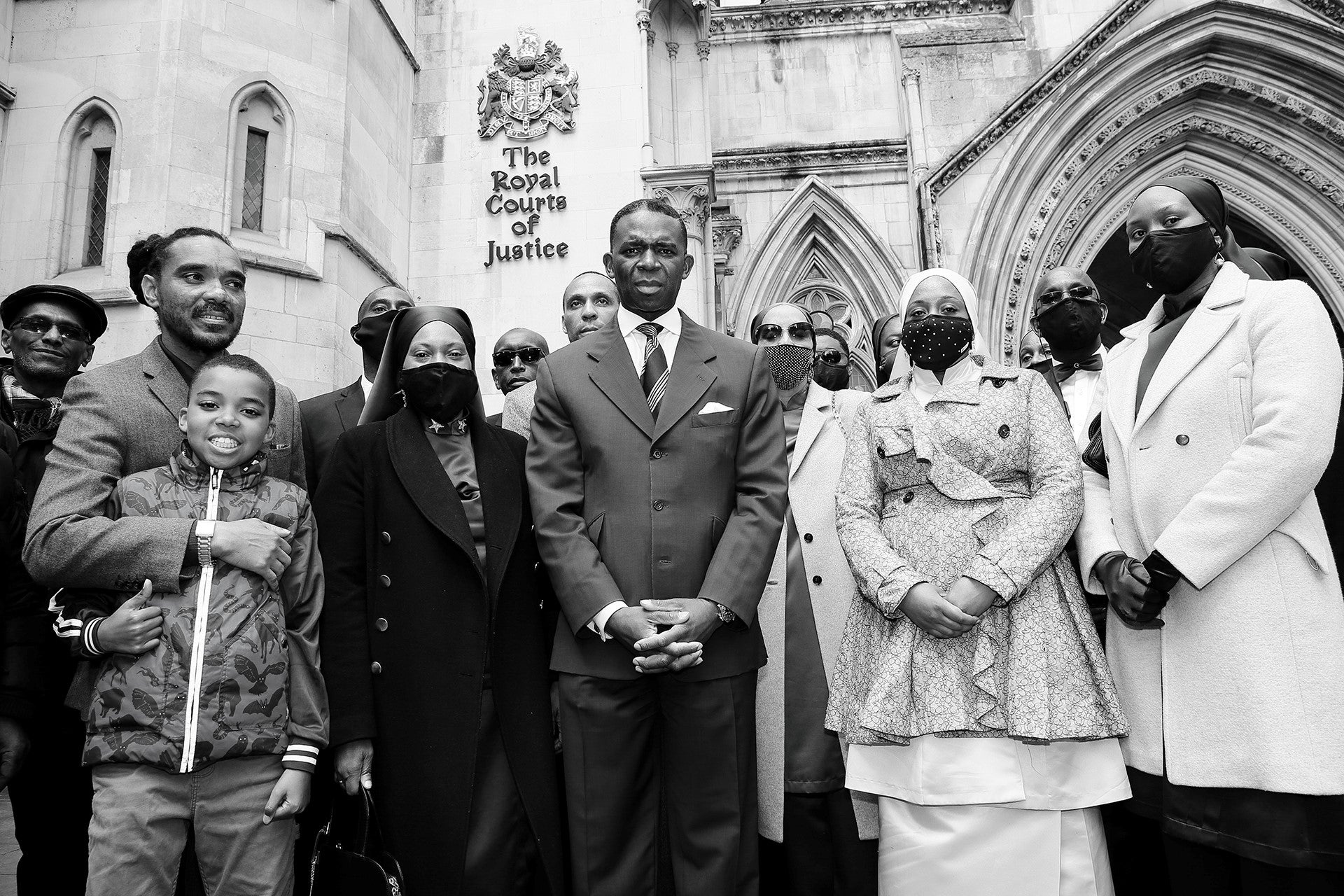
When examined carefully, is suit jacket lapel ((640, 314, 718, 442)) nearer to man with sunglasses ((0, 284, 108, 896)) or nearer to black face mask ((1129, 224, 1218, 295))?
black face mask ((1129, 224, 1218, 295))

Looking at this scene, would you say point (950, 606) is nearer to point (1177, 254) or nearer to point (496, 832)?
point (1177, 254)

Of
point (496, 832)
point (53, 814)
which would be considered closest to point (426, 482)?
point (496, 832)

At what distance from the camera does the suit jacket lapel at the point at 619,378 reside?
274 centimetres

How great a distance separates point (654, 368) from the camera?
9.56 ft

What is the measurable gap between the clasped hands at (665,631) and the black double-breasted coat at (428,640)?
456 mm

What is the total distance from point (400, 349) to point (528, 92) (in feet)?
24.7

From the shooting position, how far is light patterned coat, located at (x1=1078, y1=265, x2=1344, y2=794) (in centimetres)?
230

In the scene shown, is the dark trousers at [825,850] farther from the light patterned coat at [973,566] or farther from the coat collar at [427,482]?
the coat collar at [427,482]

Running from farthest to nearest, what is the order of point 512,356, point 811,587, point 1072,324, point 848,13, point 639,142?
1. point 848,13
2. point 639,142
3. point 512,356
4. point 1072,324
5. point 811,587

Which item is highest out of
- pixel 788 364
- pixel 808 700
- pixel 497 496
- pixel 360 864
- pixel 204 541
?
pixel 788 364

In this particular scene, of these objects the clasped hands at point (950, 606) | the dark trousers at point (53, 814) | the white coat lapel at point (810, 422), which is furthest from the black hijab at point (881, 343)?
the dark trousers at point (53, 814)

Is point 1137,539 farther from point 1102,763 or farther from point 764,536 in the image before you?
point 764,536

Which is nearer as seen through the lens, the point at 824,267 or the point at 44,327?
the point at 44,327

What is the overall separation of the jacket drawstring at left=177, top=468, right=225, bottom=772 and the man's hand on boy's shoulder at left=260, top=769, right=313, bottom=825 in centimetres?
24
